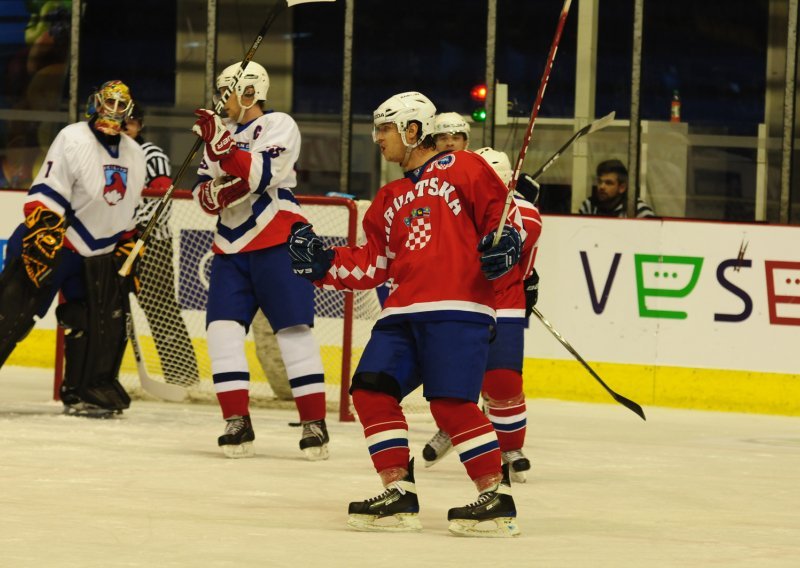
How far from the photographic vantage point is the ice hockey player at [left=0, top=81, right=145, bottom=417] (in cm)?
716

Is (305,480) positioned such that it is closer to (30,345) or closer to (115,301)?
(115,301)

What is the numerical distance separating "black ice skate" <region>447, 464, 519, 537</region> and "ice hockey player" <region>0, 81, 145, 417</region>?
2996 millimetres

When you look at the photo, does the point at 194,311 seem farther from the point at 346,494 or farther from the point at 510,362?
the point at 346,494

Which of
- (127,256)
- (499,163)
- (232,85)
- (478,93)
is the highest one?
(478,93)

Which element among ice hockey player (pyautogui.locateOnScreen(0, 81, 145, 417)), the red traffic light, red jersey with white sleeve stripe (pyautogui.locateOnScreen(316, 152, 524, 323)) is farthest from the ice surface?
the red traffic light

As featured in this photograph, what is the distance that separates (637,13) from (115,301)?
13.2 ft

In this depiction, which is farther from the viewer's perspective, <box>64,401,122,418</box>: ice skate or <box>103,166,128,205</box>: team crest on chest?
<box>64,401,122,418</box>: ice skate

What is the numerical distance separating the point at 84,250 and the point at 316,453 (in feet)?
5.20

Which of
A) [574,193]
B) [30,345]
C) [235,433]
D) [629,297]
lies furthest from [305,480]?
[574,193]

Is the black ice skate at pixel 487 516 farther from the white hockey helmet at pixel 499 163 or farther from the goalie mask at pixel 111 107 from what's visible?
the goalie mask at pixel 111 107

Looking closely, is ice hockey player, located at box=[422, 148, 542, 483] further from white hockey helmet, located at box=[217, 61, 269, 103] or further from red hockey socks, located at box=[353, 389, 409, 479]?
red hockey socks, located at box=[353, 389, 409, 479]

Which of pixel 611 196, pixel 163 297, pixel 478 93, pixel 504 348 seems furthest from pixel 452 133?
pixel 478 93

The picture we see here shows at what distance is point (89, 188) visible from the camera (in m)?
7.19

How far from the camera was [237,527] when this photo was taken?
4.66m
